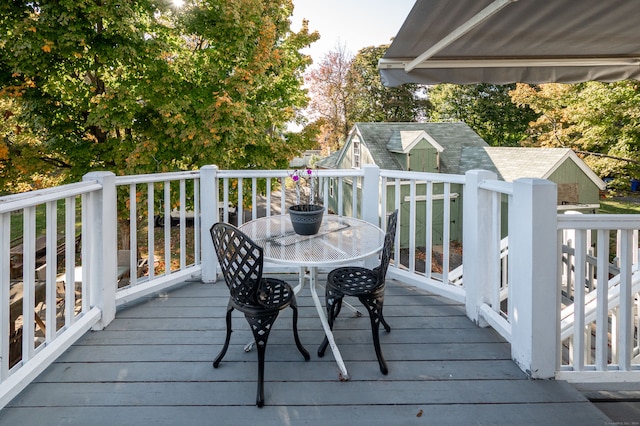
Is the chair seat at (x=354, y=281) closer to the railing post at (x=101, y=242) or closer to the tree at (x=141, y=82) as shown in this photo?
the railing post at (x=101, y=242)

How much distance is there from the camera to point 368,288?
2.08 metres

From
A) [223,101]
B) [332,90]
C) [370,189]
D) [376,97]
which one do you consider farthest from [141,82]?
[376,97]

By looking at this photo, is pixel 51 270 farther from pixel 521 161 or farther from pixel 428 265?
pixel 521 161

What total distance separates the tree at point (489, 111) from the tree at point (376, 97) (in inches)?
56.3

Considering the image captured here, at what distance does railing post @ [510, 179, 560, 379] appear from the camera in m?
1.80

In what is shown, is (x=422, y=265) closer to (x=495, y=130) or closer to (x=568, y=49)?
(x=568, y=49)

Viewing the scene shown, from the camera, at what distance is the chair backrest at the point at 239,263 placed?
1.75 metres

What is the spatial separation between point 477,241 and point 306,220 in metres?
1.15

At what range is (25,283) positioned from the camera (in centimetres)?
185

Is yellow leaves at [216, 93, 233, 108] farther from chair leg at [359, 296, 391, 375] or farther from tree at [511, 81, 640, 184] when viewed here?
tree at [511, 81, 640, 184]

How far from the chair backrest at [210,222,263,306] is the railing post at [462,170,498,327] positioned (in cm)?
152

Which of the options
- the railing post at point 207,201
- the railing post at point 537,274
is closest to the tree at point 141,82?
the railing post at point 207,201

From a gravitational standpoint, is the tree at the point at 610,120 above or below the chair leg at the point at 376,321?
above

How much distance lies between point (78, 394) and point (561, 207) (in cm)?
1119
